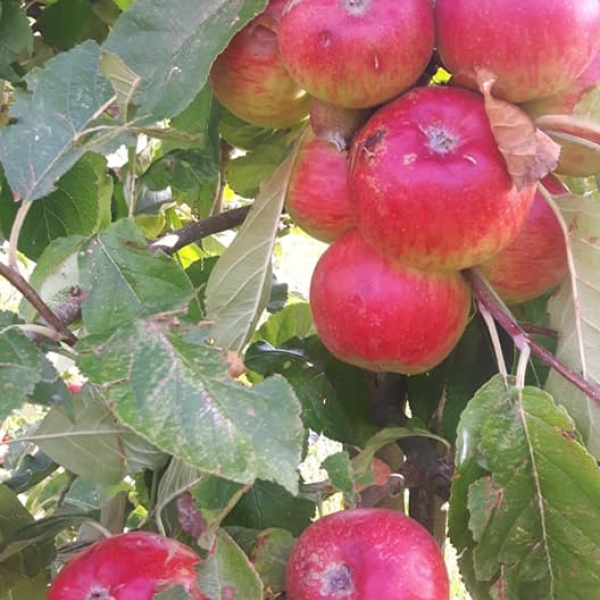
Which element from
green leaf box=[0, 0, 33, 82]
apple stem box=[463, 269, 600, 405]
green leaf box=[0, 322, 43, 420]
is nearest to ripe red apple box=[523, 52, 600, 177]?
apple stem box=[463, 269, 600, 405]

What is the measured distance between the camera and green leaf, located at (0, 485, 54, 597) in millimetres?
787

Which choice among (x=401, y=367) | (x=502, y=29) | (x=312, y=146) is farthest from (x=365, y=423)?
(x=502, y=29)

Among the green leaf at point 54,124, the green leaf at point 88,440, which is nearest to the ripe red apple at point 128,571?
the green leaf at point 88,440

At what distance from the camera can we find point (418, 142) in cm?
62

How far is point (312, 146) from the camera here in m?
0.74

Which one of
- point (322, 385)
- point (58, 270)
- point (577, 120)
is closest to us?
point (577, 120)

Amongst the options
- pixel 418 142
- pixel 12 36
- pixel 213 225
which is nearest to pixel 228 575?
pixel 418 142

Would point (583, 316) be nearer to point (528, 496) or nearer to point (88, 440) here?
point (528, 496)

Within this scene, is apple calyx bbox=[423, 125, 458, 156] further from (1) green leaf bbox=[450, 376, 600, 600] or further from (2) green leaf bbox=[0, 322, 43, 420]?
(2) green leaf bbox=[0, 322, 43, 420]

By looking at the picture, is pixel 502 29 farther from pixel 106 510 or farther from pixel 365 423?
pixel 106 510

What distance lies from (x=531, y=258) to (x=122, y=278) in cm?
30

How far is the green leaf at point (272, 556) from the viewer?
2.29 ft

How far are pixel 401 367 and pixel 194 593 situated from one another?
230 mm

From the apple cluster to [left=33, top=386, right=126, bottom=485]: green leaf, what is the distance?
0.65ft
